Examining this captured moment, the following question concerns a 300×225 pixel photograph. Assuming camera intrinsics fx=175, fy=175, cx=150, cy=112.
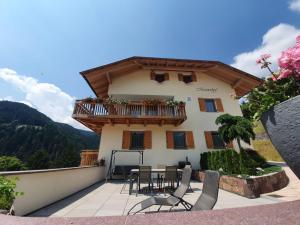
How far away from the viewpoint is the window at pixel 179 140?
1265 cm

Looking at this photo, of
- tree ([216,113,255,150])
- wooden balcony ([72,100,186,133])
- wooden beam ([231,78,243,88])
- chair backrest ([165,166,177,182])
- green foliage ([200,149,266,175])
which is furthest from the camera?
wooden beam ([231,78,243,88])

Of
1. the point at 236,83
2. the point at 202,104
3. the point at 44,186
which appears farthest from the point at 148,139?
the point at 236,83

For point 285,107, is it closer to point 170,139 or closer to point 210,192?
point 210,192

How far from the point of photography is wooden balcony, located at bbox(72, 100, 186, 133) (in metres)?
11.1

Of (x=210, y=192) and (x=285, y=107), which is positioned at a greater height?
(x=285, y=107)

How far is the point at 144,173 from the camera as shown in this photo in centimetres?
697

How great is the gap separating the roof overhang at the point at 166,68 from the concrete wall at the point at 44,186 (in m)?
7.92

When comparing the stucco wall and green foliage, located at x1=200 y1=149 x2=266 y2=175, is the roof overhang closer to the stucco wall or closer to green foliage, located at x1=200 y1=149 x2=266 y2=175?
the stucco wall

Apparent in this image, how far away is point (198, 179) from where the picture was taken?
1013 cm

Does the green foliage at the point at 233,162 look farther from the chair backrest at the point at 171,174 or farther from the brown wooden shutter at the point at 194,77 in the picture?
the brown wooden shutter at the point at 194,77

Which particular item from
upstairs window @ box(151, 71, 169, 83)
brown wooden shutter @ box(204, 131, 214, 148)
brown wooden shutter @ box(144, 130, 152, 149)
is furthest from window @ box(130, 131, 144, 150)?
upstairs window @ box(151, 71, 169, 83)

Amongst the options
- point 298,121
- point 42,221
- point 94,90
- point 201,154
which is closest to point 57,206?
point 42,221

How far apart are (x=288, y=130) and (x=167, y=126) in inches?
462

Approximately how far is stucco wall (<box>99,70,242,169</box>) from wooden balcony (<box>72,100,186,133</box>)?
102cm
